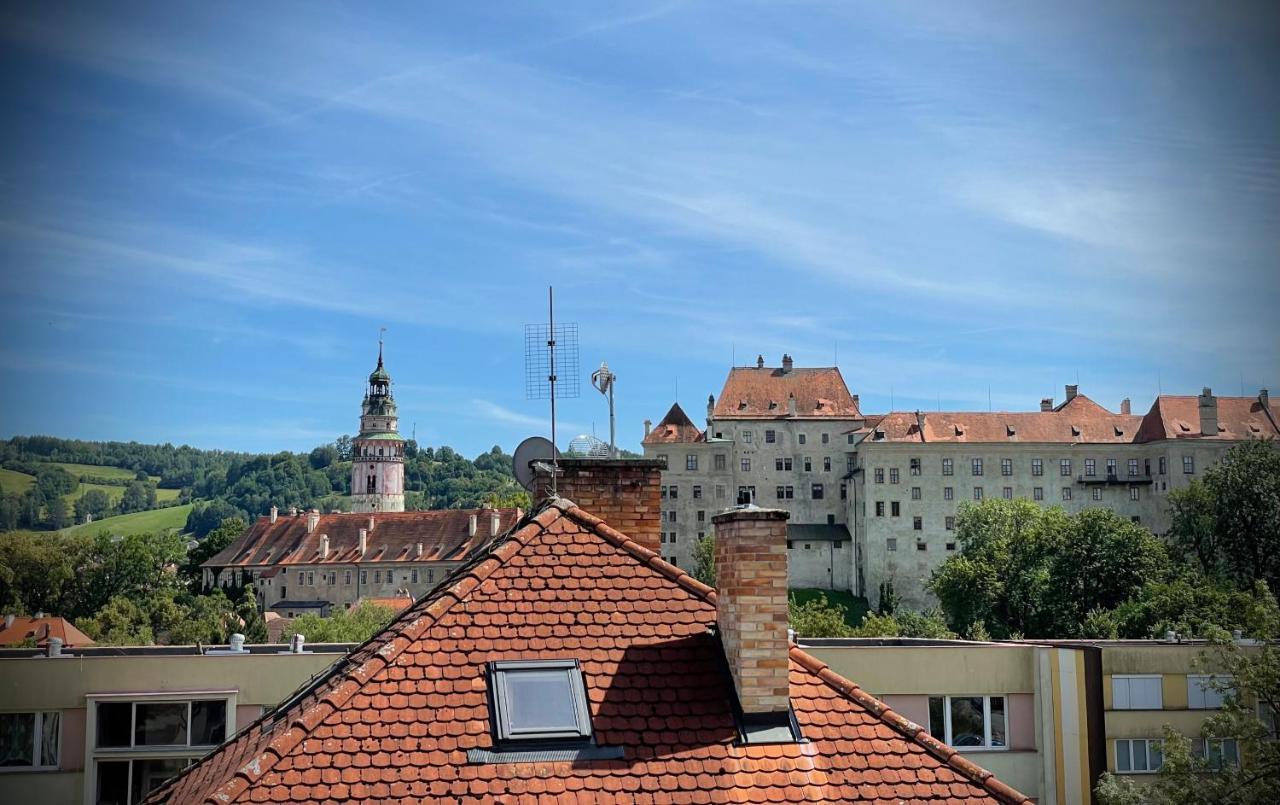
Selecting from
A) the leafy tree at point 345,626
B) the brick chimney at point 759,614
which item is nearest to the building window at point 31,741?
the brick chimney at point 759,614

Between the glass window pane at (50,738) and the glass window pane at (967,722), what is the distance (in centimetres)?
1556

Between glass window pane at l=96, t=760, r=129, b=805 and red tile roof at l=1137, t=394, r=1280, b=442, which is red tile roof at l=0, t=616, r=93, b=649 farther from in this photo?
red tile roof at l=1137, t=394, r=1280, b=442

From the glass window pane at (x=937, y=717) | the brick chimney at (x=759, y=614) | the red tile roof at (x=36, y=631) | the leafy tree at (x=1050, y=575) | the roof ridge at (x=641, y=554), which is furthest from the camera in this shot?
the leafy tree at (x=1050, y=575)

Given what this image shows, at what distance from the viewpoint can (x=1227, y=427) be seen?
119250 millimetres

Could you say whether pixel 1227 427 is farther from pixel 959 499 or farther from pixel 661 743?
pixel 661 743

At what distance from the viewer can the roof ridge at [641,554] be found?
11.0 meters

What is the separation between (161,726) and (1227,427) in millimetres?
110157

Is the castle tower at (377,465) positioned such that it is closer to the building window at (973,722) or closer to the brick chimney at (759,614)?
the building window at (973,722)

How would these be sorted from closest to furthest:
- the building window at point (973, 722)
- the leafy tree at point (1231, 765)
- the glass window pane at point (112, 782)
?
the leafy tree at point (1231, 765) → the glass window pane at point (112, 782) → the building window at point (973, 722)

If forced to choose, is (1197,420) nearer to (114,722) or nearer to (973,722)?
(973,722)

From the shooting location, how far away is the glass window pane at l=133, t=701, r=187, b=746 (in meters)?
24.8

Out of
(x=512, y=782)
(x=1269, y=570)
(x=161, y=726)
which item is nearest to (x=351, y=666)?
(x=512, y=782)

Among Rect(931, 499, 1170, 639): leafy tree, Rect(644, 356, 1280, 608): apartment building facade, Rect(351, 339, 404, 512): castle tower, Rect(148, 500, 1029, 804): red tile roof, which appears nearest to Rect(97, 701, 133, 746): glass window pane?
Rect(148, 500, 1029, 804): red tile roof

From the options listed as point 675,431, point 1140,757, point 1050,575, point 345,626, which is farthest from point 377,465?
point 1140,757
